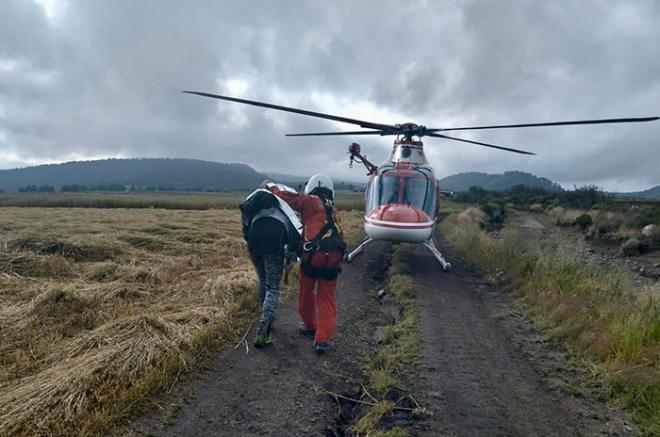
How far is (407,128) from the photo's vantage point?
1135 cm

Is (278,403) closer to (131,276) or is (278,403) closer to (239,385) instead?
(239,385)

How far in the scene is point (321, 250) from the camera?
15.5 ft

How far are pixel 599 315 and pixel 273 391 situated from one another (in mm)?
4992

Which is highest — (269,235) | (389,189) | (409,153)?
(409,153)

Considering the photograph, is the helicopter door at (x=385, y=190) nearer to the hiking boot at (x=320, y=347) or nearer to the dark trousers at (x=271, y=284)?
the dark trousers at (x=271, y=284)

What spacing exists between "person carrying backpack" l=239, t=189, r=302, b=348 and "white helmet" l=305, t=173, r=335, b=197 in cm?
54

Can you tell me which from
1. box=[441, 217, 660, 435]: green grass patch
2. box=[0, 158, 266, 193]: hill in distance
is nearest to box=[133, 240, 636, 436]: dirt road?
box=[441, 217, 660, 435]: green grass patch

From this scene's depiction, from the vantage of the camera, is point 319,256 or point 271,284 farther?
point 271,284

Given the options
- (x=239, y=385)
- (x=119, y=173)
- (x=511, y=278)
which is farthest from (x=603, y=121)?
(x=119, y=173)

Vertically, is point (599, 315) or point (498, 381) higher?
point (599, 315)

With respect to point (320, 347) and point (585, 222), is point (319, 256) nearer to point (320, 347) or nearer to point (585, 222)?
point (320, 347)

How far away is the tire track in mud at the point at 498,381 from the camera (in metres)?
3.48

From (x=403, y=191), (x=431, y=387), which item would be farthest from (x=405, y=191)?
(x=431, y=387)

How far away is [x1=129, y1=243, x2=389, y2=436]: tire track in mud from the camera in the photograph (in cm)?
327
